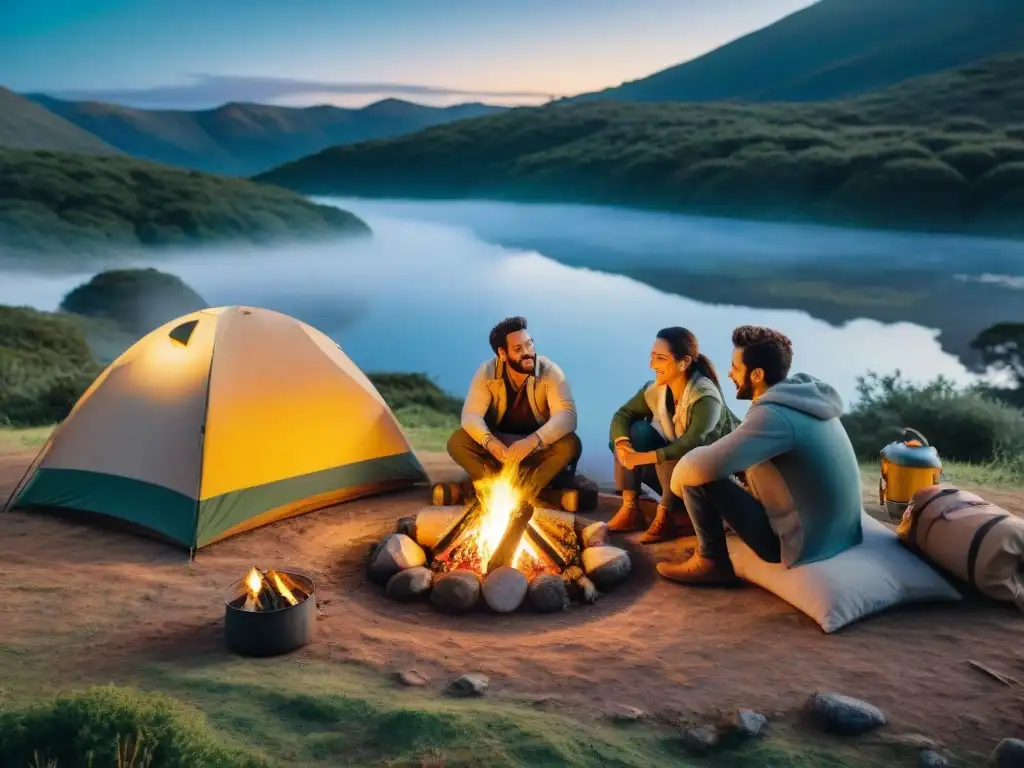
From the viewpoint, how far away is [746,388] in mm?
5441

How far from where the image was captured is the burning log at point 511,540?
5.98 m

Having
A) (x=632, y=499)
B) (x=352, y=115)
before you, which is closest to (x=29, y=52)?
(x=352, y=115)

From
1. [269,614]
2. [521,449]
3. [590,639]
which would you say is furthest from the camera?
[521,449]

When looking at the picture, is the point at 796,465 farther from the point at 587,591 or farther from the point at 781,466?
the point at 587,591

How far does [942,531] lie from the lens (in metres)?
5.48

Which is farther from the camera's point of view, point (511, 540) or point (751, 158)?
point (751, 158)

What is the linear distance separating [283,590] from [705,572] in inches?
107

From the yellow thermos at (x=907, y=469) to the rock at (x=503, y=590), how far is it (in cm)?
303

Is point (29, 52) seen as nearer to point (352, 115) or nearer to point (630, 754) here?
point (352, 115)

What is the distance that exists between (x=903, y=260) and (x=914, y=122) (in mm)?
3726

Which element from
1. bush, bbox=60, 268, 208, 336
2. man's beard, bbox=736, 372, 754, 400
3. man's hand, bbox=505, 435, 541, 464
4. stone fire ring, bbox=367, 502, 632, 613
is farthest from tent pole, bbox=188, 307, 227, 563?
bush, bbox=60, 268, 208, 336

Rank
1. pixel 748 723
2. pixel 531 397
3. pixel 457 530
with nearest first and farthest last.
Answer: pixel 748 723, pixel 457 530, pixel 531 397

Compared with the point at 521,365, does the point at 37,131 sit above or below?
above

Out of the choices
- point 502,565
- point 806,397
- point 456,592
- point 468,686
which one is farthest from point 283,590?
point 806,397
